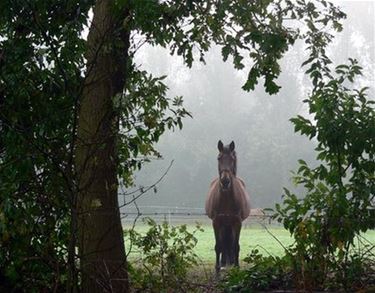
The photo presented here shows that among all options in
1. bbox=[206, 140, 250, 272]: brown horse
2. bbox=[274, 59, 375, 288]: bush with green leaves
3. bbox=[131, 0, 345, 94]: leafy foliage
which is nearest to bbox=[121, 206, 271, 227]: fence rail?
bbox=[206, 140, 250, 272]: brown horse

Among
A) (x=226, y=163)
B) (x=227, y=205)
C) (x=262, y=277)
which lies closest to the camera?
(x=262, y=277)

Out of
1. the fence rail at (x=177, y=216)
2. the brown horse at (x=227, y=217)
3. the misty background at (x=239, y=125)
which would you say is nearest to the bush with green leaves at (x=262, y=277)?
the fence rail at (x=177, y=216)

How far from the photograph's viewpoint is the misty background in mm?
26672

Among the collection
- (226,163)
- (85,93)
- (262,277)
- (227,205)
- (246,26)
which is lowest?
(262,277)

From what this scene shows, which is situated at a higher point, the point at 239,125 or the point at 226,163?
the point at 239,125

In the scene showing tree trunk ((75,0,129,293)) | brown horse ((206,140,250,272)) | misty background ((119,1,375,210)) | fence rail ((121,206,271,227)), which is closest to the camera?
tree trunk ((75,0,129,293))

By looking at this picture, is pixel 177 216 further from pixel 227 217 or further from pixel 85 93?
pixel 85 93

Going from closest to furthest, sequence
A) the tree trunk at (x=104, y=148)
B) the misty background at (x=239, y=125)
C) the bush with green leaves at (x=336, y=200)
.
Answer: the tree trunk at (x=104, y=148) → the bush with green leaves at (x=336, y=200) → the misty background at (x=239, y=125)

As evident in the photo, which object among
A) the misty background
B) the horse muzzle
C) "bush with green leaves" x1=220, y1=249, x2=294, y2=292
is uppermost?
the misty background

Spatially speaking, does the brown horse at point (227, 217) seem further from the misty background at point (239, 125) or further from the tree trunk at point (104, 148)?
the misty background at point (239, 125)

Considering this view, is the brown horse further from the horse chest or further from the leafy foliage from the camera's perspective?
the leafy foliage

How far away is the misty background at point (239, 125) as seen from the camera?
26.7 m

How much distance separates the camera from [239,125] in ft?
102

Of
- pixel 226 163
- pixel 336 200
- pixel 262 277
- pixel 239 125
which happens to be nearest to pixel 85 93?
pixel 262 277
